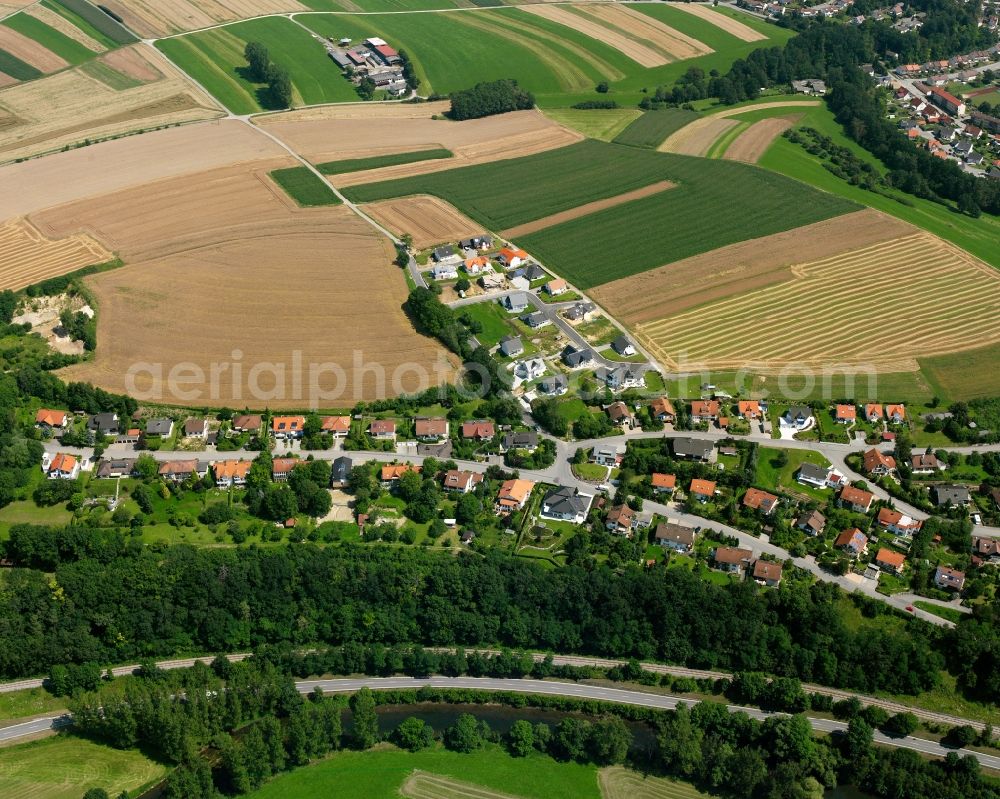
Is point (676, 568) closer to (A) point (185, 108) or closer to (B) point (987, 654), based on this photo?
(B) point (987, 654)

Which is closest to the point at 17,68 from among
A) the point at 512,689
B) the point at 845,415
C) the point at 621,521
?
the point at 621,521

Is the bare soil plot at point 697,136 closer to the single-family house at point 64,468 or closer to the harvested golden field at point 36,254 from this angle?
the harvested golden field at point 36,254

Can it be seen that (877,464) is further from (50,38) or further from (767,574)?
(50,38)

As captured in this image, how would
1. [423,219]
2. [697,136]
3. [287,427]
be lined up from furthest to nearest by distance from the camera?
[697,136] < [423,219] < [287,427]

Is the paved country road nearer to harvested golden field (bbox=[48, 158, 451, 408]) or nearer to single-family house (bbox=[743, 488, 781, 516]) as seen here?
single-family house (bbox=[743, 488, 781, 516])

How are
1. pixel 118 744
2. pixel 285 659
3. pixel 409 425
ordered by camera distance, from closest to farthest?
pixel 118 744 → pixel 285 659 → pixel 409 425

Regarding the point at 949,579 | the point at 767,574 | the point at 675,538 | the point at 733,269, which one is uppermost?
the point at 733,269

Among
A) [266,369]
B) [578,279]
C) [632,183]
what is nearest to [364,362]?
[266,369]
